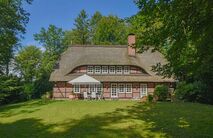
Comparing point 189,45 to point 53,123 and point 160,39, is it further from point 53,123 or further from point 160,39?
point 53,123

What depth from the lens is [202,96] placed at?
35906mm

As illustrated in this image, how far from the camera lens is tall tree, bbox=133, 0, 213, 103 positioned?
1082 centimetres

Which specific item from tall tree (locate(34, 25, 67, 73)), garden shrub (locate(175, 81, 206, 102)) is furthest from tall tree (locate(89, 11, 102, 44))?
garden shrub (locate(175, 81, 206, 102))

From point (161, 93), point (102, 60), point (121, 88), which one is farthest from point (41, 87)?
point (161, 93)

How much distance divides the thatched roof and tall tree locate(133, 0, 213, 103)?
32.1 meters

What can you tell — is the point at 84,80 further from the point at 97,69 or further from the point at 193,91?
the point at 193,91

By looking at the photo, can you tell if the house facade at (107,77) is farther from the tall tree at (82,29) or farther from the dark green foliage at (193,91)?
the tall tree at (82,29)

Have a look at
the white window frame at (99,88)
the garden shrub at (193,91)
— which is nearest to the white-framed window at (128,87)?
the white window frame at (99,88)

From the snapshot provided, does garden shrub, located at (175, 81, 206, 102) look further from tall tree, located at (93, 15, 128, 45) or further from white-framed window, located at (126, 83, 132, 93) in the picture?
tall tree, located at (93, 15, 128, 45)

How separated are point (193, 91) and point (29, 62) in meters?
29.5

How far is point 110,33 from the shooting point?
2820 inches

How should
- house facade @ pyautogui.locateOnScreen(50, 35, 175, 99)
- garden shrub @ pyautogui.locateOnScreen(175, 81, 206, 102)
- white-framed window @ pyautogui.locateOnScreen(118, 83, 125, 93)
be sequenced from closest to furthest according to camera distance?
garden shrub @ pyautogui.locateOnScreen(175, 81, 206, 102), house facade @ pyautogui.locateOnScreen(50, 35, 175, 99), white-framed window @ pyautogui.locateOnScreen(118, 83, 125, 93)

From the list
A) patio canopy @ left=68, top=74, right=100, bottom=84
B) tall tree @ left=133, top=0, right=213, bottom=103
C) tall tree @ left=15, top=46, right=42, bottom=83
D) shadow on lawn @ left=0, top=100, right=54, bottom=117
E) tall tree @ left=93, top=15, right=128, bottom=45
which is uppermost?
tall tree @ left=93, top=15, right=128, bottom=45

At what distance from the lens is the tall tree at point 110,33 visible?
70.9 metres
